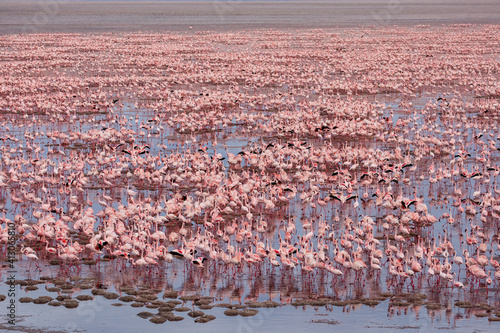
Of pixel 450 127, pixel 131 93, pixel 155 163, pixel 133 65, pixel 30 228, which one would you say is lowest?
pixel 30 228

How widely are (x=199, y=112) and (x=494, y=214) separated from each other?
18509 mm

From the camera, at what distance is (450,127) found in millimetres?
29359

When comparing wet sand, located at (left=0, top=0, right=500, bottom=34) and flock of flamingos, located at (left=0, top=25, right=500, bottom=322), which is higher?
wet sand, located at (left=0, top=0, right=500, bottom=34)

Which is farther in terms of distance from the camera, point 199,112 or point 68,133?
point 199,112

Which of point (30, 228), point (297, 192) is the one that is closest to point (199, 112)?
point (297, 192)

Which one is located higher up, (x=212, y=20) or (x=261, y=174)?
(x=212, y=20)

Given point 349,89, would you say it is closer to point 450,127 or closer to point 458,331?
point 450,127

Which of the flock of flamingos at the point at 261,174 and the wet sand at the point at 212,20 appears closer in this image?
the flock of flamingos at the point at 261,174

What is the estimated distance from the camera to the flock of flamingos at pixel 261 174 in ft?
52.5

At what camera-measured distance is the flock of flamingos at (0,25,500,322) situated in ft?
52.5

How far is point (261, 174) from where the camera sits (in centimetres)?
2325

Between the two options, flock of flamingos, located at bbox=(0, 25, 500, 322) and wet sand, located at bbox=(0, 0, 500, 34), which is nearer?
flock of flamingos, located at bbox=(0, 25, 500, 322)

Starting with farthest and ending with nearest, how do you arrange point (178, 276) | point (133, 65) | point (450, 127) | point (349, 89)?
point (133, 65), point (349, 89), point (450, 127), point (178, 276)

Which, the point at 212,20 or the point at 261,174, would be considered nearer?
the point at 261,174
